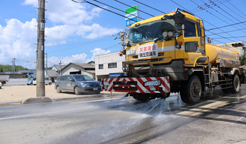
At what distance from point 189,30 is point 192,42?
1.46 ft

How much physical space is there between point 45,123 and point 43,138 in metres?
1.19

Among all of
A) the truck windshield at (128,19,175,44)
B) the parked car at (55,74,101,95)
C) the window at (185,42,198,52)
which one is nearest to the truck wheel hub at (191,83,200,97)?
the window at (185,42,198,52)

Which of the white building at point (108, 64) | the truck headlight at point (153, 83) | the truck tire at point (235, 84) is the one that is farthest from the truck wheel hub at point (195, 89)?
the white building at point (108, 64)

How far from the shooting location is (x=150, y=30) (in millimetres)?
6574

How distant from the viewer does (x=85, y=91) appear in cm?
1200

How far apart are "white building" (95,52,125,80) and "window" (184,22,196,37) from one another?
29.9 metres

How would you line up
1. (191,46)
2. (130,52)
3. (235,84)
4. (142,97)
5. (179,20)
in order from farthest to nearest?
(235,84), (142,97), (130,52), (191,46), (179,20)

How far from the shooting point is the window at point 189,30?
6330 millimetres

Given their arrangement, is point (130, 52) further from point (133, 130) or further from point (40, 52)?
point (40, 52)

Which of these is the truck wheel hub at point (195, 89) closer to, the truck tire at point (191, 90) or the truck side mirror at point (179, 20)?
the truck tire at point (191, 90)

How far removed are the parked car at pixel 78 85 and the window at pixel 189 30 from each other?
758 cm

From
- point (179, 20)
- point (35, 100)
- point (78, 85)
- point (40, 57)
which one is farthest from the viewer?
point (78, 85)

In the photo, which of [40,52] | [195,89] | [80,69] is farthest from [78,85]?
[80,69]

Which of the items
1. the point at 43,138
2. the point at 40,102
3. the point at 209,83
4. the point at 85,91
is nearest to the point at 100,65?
the point at 85,91
